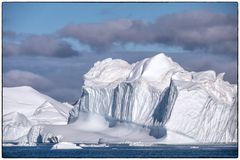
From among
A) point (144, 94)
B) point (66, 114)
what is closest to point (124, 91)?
point (144, 94)

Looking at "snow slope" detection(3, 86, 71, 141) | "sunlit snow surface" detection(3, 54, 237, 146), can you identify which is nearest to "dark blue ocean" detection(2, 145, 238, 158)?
"sunlit snow surface" detection(3, 54, 237, 146)

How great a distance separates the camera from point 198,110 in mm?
40406

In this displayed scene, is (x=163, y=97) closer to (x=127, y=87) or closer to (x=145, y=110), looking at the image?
(x=145, y=110)

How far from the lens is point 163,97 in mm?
43375

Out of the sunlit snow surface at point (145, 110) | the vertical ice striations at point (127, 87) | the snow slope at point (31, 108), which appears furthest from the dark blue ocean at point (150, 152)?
the snow slope at point (31, 108)

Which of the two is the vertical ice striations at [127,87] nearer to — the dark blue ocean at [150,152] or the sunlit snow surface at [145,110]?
the sunlit snow surface at [145,110]

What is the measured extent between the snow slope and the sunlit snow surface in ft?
14.7

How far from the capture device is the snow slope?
188ft

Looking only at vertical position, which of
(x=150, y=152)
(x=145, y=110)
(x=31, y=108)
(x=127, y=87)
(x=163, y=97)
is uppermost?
(x=127, y=87)

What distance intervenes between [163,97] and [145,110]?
142 centimetres

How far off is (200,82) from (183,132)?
334cm

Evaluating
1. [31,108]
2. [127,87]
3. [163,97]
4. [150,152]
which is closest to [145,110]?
[163,97]

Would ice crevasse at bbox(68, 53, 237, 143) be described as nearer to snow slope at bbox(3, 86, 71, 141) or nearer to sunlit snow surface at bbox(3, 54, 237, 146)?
sunlit snow surface at bbox(3, 54, 237, 146)

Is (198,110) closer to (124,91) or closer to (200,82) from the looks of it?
(200,82)
